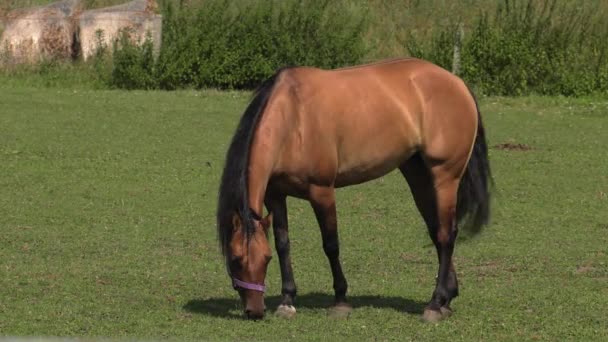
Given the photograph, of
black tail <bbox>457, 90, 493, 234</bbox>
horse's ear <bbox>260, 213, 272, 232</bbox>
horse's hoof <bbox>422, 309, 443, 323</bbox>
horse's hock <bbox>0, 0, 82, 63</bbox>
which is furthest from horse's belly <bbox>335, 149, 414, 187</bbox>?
horse's hock <bbox>0, 0, 82, 63</bbox>

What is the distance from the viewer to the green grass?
802 centimetres

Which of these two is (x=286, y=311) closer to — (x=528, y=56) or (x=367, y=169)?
(x=367, y=169)

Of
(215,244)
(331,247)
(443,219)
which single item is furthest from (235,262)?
(215,244)

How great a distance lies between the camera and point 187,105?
20.0 meters

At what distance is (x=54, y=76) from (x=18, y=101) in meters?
3.02

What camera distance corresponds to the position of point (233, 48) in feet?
73.9

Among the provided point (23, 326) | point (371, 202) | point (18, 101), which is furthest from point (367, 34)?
point (23, 326)

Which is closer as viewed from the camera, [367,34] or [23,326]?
[23,326]

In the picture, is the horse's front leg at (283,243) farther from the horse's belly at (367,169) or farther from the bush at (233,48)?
the bush at (233,48)

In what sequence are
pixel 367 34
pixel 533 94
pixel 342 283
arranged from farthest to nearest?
pixel 367 34
pixel 533 94
pixel 342 283

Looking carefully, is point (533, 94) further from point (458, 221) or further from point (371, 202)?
point (458, 221)

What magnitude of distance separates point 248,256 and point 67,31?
16438 mm

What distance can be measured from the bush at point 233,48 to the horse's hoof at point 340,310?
14192 millimetres

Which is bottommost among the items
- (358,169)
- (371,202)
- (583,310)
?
(371,202)
